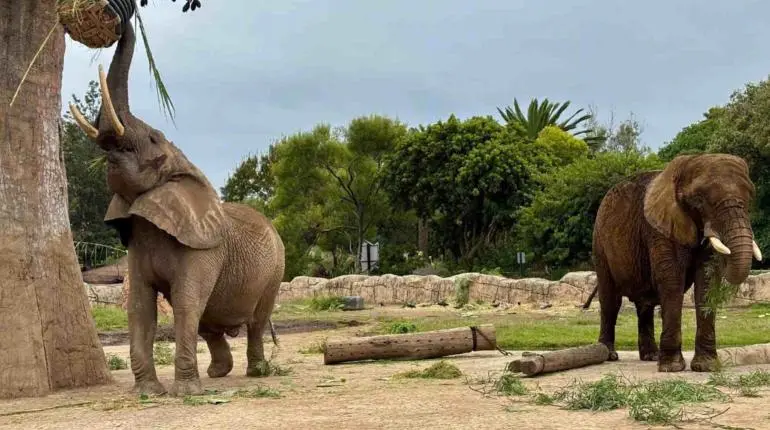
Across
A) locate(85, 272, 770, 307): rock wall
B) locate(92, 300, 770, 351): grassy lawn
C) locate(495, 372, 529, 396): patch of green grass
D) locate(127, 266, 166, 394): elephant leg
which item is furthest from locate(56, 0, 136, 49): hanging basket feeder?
locate(85, 272, 770, 307): rock wall

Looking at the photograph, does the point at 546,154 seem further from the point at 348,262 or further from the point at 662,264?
the point at 662,264

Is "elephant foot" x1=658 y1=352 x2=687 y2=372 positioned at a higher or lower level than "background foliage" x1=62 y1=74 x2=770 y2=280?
lower

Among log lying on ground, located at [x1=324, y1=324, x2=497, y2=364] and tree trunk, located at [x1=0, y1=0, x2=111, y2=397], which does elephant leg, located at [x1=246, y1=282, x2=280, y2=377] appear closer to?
log lying on ground, located at [x1=324, y1=324, x2=497, y2=364]

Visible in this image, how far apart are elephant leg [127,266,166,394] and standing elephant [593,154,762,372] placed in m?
4.99

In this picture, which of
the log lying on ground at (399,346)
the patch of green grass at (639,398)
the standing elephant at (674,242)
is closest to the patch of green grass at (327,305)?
the log lying on ground at (399,346)

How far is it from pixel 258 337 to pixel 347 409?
3114 mm

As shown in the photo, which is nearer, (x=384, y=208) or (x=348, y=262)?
(x=348, y=262)

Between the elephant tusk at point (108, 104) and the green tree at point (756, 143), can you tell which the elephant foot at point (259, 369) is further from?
the green tree at point (756, 143)

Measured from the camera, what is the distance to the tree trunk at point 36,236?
25.7 ft

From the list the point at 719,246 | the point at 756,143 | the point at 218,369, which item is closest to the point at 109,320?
the point at 218,369

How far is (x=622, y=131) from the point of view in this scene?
6306 cm

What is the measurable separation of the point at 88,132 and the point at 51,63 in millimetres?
1914

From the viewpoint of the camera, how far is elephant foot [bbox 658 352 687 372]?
872 cm

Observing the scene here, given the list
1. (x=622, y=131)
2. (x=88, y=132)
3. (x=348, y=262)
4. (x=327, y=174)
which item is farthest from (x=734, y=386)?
(x=622, y=131)
